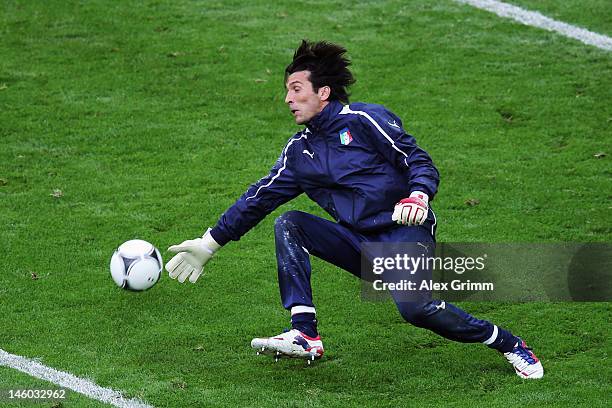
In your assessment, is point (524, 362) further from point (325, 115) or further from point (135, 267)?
point (135, 267)

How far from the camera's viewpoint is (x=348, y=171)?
23.8 feet

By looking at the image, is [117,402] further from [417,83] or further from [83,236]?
[417,83]

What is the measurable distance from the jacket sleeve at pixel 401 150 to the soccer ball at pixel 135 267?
1.95 meters

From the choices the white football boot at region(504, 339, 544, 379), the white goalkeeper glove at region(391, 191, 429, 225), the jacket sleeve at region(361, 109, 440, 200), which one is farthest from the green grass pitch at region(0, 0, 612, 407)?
the jacket sleeve at region(361, 109, 440, 200)

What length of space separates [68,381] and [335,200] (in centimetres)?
204

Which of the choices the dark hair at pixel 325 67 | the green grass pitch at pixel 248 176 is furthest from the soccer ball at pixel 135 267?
the dark hair at pixel 325 67

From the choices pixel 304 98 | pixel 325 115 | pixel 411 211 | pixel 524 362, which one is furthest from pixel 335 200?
pixel 524 362

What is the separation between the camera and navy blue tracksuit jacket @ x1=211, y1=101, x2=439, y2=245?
282 inches

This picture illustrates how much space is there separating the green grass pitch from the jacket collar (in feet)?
4.95

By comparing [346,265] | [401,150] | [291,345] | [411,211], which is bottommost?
[291,345]

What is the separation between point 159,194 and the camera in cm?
1053

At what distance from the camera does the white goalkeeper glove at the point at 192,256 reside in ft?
25.0

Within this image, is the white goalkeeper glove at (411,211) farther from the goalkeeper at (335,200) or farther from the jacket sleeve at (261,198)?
the jacket sleeve at (261,198)

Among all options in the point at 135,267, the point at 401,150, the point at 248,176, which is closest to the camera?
the point at 401,150
